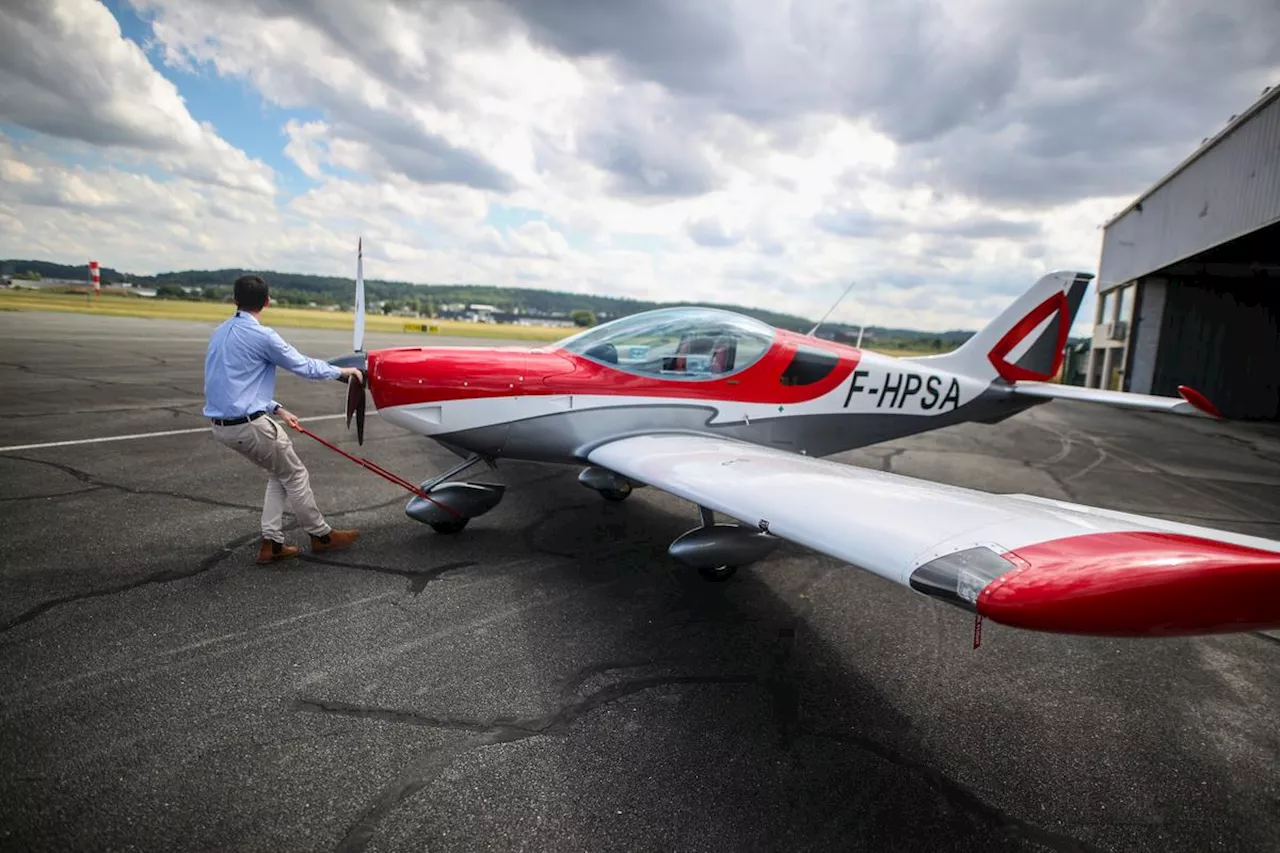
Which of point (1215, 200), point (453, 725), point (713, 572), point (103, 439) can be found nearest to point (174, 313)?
point (103, 439)

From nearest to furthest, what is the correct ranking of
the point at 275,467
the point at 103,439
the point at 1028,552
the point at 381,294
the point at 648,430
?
the point at 1028,552, the point at 275,467, the point at 648,430, the point at 103,439, the point at 381,294

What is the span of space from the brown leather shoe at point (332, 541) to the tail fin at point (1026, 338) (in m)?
6.55

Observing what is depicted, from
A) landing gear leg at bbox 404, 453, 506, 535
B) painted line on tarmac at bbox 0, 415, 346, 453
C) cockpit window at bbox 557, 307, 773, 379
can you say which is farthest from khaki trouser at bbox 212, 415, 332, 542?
painted line on tarmac at bbox 0, 415, 346, 453

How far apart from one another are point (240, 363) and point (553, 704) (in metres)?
3.25

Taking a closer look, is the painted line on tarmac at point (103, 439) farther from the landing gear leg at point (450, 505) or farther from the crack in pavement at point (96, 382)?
the landing gear leg at point (450, 505)

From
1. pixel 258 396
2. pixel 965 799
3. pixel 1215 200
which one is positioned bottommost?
pixel 965 799

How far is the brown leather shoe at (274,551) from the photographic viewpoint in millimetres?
4445

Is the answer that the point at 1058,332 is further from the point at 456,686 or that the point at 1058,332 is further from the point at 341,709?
the point at 341,709

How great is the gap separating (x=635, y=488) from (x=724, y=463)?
115 inches

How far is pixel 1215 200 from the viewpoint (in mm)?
14648

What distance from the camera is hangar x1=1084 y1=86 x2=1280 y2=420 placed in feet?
51.7

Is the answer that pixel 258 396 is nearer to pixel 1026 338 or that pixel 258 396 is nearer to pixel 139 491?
pixel 139 491

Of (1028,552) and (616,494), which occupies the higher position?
(1028,552)

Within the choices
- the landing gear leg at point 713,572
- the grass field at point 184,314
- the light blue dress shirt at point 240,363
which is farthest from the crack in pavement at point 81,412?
the grass field at point 184,314
